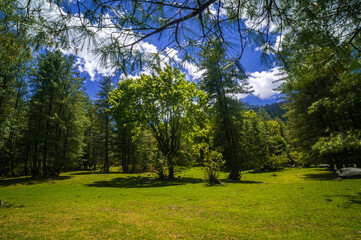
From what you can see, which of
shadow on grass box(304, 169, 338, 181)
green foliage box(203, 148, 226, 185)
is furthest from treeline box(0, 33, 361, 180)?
shadow on grass box(304, 169, 338, 181)

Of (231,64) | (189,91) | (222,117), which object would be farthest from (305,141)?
(231,64)

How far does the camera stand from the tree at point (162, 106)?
13941 millimetres

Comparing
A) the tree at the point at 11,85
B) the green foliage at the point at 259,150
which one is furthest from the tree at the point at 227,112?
the tree at the point at 11,85

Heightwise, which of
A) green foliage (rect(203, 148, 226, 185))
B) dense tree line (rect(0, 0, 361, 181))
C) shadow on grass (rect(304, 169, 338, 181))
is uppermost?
dense tree line (rect(0, 0, 361, 181))

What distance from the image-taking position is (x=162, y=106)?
46.5ft

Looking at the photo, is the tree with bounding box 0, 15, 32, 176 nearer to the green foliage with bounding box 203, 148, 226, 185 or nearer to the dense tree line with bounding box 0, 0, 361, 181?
the dense tree line with bounding box 0, 0, 361, 181

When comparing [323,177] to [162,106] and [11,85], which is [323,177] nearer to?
[162,106]

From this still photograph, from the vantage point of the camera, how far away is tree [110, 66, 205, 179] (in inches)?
549

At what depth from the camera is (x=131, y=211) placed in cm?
487

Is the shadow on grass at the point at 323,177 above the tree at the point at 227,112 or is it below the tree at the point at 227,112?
below

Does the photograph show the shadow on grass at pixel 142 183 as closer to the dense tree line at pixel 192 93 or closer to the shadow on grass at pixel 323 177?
the dense tree line at pixel 192 93

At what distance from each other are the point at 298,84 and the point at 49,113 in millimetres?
22628

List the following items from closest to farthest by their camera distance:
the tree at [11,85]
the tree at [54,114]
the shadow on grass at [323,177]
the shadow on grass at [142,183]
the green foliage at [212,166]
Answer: the tree at [11,85] → the green foliage at [212,166] → the shadow on grass at [142,183] → the shadow on grass at [323,177] → the tree at [54,114]

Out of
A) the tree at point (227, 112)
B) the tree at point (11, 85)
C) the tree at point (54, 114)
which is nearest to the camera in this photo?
the tree at point (11, 85)
